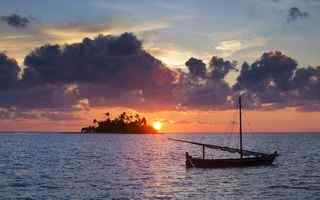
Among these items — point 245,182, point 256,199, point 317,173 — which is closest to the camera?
point 256,199

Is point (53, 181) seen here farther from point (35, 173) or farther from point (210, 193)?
point (210, 193)

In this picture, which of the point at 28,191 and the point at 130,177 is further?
the point at 130,177

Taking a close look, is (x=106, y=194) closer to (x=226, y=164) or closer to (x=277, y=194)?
(x=277, y=194)

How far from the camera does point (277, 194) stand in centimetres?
6347

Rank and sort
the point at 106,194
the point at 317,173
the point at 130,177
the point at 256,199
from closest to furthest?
1. the point at 256,199
2. the point at 106,194
3. the point at 130,177
4. the point at 317,173

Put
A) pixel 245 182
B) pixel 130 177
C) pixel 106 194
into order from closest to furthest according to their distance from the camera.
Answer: pixel 106 194 < pixel 245 182 < pixel 130 177

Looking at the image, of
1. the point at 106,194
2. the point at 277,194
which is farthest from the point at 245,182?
the point at 106,194

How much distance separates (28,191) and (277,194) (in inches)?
1255

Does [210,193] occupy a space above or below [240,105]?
below

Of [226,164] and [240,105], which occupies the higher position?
[240,105]

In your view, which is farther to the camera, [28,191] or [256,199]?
[28,191]

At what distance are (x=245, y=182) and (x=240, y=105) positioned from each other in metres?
23.5

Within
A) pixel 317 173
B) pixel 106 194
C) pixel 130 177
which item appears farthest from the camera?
pixel 317 173

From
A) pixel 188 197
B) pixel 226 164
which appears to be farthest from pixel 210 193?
pixel 226 164
